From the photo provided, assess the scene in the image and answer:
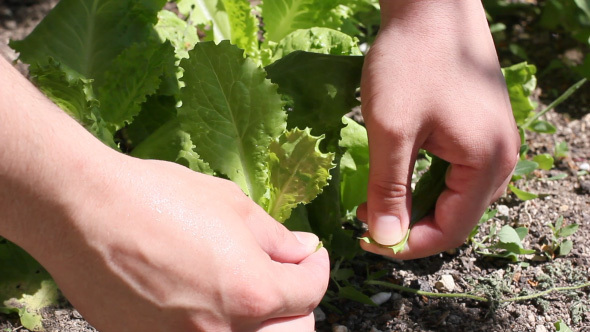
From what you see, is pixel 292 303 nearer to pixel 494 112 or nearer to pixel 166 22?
pixel 494 112

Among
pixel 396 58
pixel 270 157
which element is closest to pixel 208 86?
pixel 270 157

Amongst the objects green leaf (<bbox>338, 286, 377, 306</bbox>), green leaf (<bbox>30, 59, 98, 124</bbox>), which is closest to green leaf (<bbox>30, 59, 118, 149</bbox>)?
green leaf (<bbox>30, 59, 98, 124</bbox>)

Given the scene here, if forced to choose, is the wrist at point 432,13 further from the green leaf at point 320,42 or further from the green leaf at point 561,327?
the green leaf at point 561,327

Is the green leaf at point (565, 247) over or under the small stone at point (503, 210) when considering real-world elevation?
under

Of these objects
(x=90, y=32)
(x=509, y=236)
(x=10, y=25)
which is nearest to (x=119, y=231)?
(x=90, y=32)

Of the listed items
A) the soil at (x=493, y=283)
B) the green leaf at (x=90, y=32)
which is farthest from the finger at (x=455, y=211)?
the green leaf at (x=90, y=32)
